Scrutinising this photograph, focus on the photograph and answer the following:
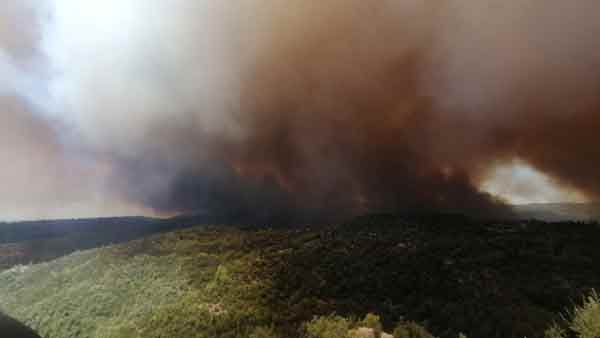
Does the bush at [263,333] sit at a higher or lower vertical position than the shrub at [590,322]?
lower

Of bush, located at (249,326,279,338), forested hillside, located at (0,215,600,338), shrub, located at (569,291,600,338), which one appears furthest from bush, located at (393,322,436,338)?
shrub, located at (569,291,600,338)

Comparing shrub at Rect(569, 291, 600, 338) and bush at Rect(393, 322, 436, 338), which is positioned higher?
shrub at Rect(569, 291, 600, 338)

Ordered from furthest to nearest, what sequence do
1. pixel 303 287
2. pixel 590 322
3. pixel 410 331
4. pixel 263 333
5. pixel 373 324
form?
pixel 303 287, pixel 410 331, pixel 373 324, pixel 263 333, pixel 590 322

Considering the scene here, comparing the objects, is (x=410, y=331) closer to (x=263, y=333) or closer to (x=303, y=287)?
(x=263, y=333)

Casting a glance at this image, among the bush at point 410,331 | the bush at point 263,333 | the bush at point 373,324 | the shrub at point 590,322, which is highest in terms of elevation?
the shrub at point 590,322

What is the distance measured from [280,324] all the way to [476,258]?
372 feet

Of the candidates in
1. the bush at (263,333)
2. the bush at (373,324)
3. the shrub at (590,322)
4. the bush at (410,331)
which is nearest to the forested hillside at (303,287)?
the bush at (263,333)

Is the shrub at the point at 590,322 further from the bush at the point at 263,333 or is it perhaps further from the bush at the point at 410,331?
the bush at the point at 263,333

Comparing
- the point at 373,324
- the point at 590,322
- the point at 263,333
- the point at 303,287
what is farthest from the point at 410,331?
the point at 590,322

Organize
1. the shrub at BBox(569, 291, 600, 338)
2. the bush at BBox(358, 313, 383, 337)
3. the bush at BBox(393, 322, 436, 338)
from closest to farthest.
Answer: the shrub at BBox(569, 291, 600, 338), the bush at BBox(358, 313, 383, 337), the bush at BBox(393, 322, 436, 338)

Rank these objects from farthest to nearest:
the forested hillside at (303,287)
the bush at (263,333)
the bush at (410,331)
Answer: the forested hillside at (303,287) → the bush at (410,331) → the bush at (263,333)

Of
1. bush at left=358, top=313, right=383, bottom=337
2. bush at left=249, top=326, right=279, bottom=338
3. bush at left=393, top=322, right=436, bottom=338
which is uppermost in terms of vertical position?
bush at left=249, top=326, right=279, bottom=338

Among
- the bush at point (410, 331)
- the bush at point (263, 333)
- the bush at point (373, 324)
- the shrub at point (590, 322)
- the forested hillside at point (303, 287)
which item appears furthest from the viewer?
the forested hillside at point (303, 287)

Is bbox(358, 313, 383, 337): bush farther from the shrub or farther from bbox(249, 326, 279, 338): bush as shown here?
the shrub
